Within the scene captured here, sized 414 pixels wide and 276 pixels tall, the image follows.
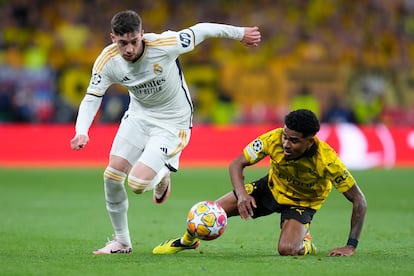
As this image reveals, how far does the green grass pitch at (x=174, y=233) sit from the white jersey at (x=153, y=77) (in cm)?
129

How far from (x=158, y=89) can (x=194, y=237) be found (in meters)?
1.45

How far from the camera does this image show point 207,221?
7.43m

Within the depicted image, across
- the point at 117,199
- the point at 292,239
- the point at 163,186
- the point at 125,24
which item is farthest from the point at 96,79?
the point at 292,239

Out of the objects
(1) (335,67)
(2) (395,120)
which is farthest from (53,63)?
(2) (395,120)

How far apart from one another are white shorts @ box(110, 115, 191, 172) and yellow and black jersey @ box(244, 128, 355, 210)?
35.4 inches

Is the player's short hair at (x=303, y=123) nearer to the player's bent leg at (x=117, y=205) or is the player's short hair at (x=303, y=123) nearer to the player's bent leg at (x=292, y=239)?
the player's bent leg at (x=292, y=239)

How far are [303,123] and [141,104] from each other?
188 cm

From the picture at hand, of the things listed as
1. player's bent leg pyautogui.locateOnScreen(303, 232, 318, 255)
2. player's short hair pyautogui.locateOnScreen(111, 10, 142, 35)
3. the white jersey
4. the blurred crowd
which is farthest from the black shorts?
the blurred crowd

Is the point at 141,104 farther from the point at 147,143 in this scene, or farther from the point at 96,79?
the point at 96,79

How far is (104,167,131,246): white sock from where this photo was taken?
796cm

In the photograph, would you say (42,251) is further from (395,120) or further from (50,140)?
(395,120)

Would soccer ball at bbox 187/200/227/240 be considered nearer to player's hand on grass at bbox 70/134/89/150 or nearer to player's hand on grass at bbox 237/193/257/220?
player's hand on grass at bbox 237/193/257/220

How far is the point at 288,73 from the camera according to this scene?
77.1 feet

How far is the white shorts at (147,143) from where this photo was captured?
8141mm
